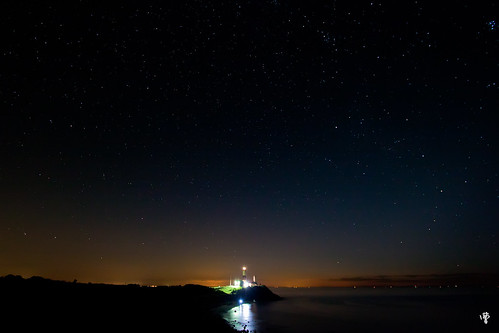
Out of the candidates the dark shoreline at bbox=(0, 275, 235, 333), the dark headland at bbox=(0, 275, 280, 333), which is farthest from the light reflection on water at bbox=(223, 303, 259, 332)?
the dark shoreline at bbox=(0, 275, 235, 333)

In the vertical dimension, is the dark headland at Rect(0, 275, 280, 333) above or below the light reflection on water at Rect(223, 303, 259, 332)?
above

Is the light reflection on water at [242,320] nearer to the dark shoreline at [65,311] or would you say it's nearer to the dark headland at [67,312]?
the dark headland at [67,312]

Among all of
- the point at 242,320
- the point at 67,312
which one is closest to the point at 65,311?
the point at 67,312

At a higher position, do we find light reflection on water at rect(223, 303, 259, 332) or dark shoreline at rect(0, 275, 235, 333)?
dark shoreline at rect(0, 275, 235, 333)

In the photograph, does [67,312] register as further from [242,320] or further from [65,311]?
[242,320]

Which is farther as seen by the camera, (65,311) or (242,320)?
(242,320)

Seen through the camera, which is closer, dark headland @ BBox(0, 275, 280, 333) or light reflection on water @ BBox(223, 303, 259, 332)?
dark headland @ BBox(0, 275, 280, 333)

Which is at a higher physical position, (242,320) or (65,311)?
(65,311)

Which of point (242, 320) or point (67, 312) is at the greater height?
point (67, 312)

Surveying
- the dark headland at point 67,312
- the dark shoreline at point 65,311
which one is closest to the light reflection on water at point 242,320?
the dark headland at point 67,312

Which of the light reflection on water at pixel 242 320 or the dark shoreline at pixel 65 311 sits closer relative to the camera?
the dark shoreline at pixel 65 311

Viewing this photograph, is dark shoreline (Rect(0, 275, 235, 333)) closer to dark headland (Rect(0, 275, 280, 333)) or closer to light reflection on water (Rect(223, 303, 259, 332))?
dark headland (Rect(0, 275, 280, 333))
